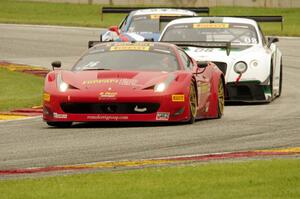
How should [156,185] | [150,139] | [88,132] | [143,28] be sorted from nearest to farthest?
[156,185] → [150,139] → [88,132] → [143,28]

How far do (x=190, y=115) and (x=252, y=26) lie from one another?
574 centimetres

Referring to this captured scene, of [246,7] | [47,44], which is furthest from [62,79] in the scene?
[246,7]

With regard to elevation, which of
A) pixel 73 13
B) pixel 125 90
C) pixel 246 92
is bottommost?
pixel 73 13

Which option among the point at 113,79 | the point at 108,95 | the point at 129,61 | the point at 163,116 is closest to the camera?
the point at 108,95

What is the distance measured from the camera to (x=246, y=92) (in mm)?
18219

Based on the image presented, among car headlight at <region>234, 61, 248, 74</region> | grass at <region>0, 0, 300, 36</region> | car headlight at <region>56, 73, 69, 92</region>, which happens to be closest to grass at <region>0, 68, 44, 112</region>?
car headlight at <region>56, 73, 69, 92</region>

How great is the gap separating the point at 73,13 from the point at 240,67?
3822 cm

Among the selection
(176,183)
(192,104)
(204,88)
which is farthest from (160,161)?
(204,88)

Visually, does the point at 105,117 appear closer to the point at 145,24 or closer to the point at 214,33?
the point at 214,33

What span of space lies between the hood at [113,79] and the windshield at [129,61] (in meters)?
0.34

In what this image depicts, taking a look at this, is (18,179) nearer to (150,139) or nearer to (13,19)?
(150,139)

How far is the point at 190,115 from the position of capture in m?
14.2

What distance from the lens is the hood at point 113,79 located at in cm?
1395

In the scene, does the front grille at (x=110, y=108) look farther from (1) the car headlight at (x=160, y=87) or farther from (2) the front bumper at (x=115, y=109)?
(1) the car headlight at (x=160, y=87)
